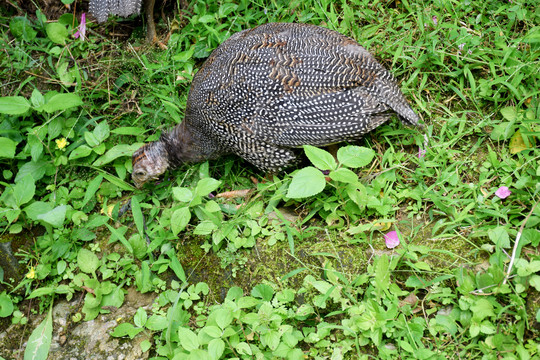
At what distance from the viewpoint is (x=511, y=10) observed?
3658 millimetres

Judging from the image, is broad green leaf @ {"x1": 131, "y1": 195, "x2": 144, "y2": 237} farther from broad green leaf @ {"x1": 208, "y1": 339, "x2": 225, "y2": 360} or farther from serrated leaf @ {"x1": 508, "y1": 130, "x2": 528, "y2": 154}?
serrated leaf @ {"x1": 508, "y1": 130, "x2": 528, "y2": 154}

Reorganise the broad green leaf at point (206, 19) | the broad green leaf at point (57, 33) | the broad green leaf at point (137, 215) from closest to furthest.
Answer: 1. the broad green leaf at point (137, 215)
2. the broad green leaf at point (206, 19)
3. the broad green leaf at point (57, 33)

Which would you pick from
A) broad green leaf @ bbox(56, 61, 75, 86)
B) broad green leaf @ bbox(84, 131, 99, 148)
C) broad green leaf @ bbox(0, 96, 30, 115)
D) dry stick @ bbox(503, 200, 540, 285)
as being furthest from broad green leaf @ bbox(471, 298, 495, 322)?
broad green leaf @ bbox(56, 61, 75, 86)

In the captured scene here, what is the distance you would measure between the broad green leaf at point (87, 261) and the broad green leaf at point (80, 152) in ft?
3.01

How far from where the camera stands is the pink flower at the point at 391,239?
Answer: 10.0ft

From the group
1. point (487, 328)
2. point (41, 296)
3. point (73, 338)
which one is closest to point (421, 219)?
point (487, 328)

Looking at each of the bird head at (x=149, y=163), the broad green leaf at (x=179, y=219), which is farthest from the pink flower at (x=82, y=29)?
the broad green leaf at (x=179, y=219)

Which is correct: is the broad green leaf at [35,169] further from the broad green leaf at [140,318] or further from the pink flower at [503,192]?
→ the pink flower at [503,192]

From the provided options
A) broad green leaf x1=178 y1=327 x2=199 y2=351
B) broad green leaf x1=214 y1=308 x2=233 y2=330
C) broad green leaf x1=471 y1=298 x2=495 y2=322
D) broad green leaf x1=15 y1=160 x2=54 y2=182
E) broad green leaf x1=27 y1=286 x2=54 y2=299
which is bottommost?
broad green leaf x1=27 y1=286 x2=54 y2=299

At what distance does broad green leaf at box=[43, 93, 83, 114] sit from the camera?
12.6 ft

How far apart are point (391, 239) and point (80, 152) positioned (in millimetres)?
2679

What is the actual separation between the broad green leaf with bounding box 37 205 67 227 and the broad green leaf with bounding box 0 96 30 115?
93 centimetres

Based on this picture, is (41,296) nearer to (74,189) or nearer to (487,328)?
(74,189)

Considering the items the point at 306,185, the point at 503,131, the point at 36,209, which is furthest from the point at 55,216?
the point at 503,131
